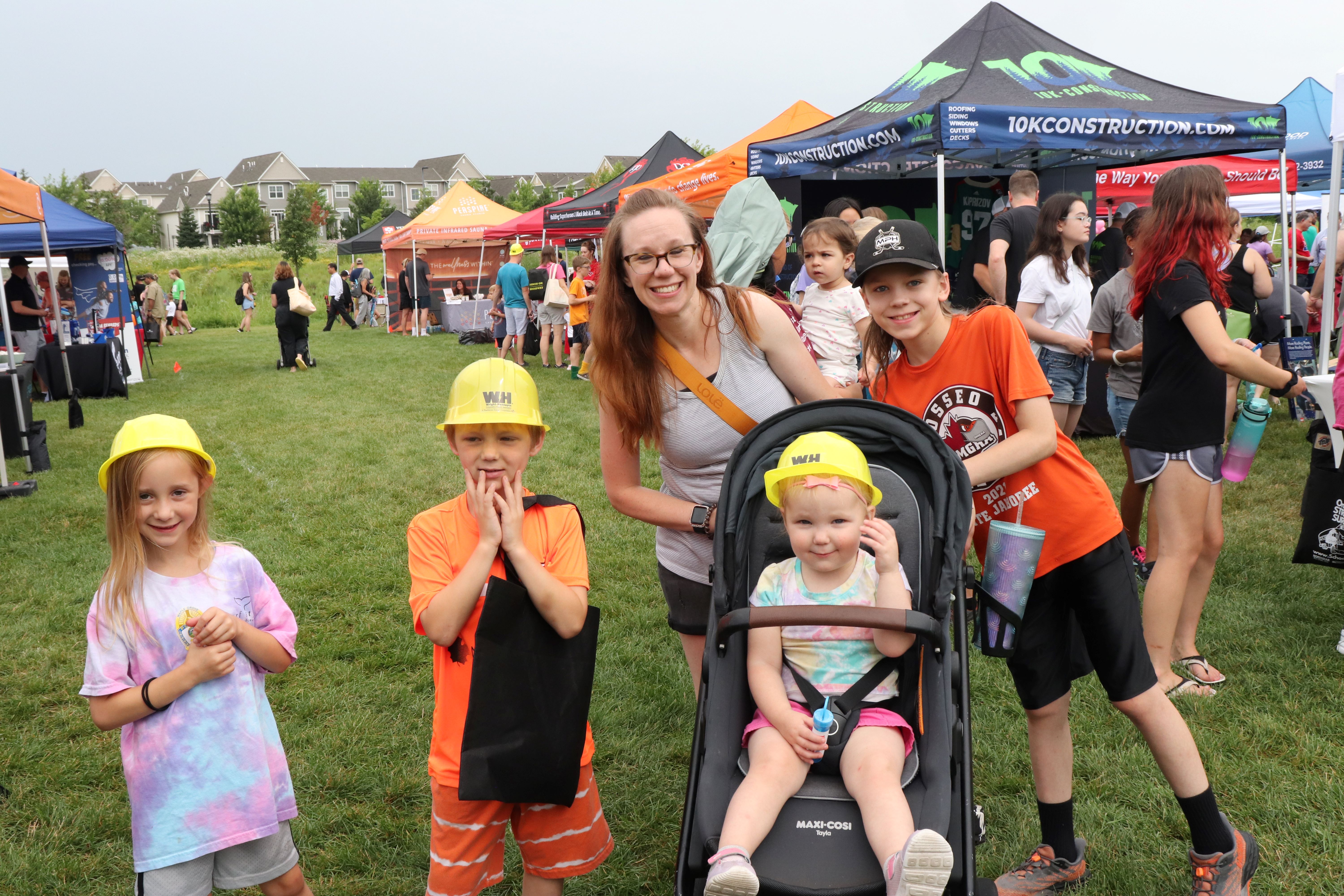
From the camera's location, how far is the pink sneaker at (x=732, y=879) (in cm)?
193

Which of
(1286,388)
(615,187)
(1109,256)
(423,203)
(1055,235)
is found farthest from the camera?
(423,203)

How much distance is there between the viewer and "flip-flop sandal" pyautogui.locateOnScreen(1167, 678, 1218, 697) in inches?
163

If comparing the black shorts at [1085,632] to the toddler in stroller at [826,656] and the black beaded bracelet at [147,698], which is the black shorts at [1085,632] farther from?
the black beaded bracelet at [147,698]

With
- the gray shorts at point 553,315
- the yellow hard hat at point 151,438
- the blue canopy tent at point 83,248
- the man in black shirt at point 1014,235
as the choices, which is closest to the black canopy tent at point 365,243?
the blue canopy tent at point 83,248

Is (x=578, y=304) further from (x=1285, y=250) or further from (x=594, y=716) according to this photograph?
(x=594, y=716)

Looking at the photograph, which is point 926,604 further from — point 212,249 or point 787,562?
point 212,249

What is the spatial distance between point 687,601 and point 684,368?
0.74m

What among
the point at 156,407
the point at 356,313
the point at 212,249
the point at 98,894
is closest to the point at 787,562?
the point at 98,894

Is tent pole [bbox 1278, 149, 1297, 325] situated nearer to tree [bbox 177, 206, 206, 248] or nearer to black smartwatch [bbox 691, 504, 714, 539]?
black smartwatch [bbox 691, 504, 714, 539]

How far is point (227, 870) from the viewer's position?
2.36m

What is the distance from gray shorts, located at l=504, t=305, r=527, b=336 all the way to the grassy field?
8.63 meters

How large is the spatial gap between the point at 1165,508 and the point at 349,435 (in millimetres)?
9000

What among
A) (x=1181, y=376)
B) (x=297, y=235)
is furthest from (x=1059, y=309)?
(x=297, y=235)

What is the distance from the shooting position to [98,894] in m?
3.09
